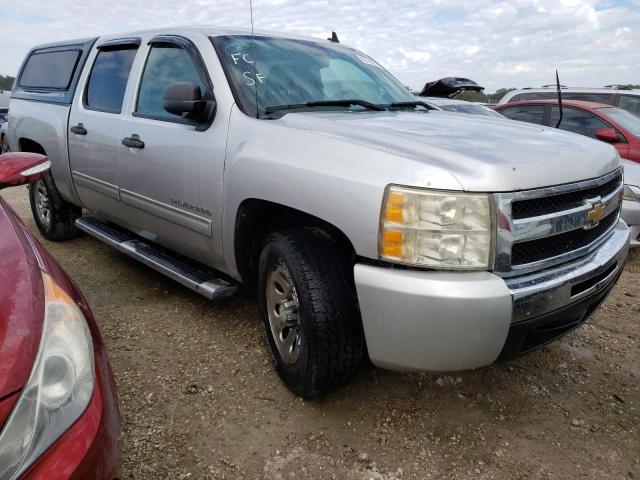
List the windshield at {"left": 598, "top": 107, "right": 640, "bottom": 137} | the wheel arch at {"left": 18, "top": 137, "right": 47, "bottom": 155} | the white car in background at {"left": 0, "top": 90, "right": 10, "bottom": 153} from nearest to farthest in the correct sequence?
the wheel arch at {"left": 18, "top": 137, "right": 47, "bottom": 155} → the windshield at {"left": 598, "top": 107, "right": 640, "bottom": 137} → the white car in background at {"left": 0, "top": 90, "right": 10, "bottom": 153}

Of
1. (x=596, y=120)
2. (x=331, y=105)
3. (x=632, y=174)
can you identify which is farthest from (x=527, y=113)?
(x=331, y=105)

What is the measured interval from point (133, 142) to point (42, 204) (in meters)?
2.34

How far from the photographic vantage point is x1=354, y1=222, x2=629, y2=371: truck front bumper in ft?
5.93

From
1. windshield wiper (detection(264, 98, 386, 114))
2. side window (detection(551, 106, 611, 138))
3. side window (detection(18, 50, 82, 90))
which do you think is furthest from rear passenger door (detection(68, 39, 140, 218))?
side window (detection(551, 106, 611, 138))

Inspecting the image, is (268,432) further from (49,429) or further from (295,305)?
(49,429)

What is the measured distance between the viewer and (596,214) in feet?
7.35

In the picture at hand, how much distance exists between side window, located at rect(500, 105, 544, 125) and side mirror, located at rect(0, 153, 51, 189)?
22.2 ft

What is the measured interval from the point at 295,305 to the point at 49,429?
1.35 m

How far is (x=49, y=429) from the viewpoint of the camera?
3.76 feet

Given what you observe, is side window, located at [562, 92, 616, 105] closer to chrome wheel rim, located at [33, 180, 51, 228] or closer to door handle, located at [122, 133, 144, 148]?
door handle, located at [122, 133, 144, 148]

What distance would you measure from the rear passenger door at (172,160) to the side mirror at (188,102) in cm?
6

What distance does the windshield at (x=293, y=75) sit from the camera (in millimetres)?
2770

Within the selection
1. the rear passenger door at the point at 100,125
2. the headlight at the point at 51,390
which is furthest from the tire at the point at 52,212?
the headlight at the point at 51,390

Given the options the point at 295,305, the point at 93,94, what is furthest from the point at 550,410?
the point at 93,94
